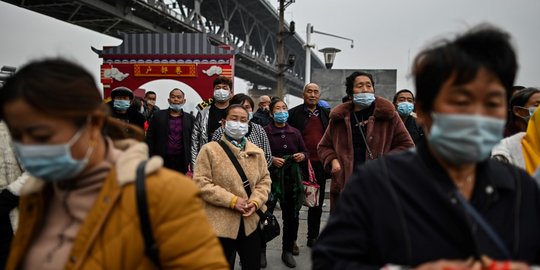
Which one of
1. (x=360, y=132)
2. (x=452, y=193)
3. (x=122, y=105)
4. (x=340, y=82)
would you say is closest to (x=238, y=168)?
(x=360, y=132)

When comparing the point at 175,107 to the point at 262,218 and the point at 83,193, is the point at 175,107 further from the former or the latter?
the point at 83,193

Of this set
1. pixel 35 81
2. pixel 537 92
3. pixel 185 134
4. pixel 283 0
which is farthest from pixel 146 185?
pixel 283 0

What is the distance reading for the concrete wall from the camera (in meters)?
9.59

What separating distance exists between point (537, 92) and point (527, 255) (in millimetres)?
1866

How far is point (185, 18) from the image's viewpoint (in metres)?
22.0

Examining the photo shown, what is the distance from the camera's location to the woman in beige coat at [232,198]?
2.74 m

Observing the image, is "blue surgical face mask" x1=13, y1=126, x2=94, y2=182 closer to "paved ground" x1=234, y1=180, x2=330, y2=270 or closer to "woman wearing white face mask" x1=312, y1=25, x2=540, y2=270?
"woman wearing white face mask" x1=312, y1=25, x2=540, y2=270

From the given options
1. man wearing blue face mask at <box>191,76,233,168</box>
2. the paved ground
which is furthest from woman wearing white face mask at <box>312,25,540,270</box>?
man wearing blue face mask at <box>191,76,233,168</box>

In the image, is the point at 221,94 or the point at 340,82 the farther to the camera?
the point at 340,82

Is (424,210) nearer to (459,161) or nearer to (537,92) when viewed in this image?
(459,161)

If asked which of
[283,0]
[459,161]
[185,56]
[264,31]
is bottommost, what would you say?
[459,161]

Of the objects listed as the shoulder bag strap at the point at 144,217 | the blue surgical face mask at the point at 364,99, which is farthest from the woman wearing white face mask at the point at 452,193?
the blue surgical face mask at the point at 364,99

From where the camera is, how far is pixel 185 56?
855 centimetres

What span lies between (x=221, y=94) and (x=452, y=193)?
3527 millimetres
